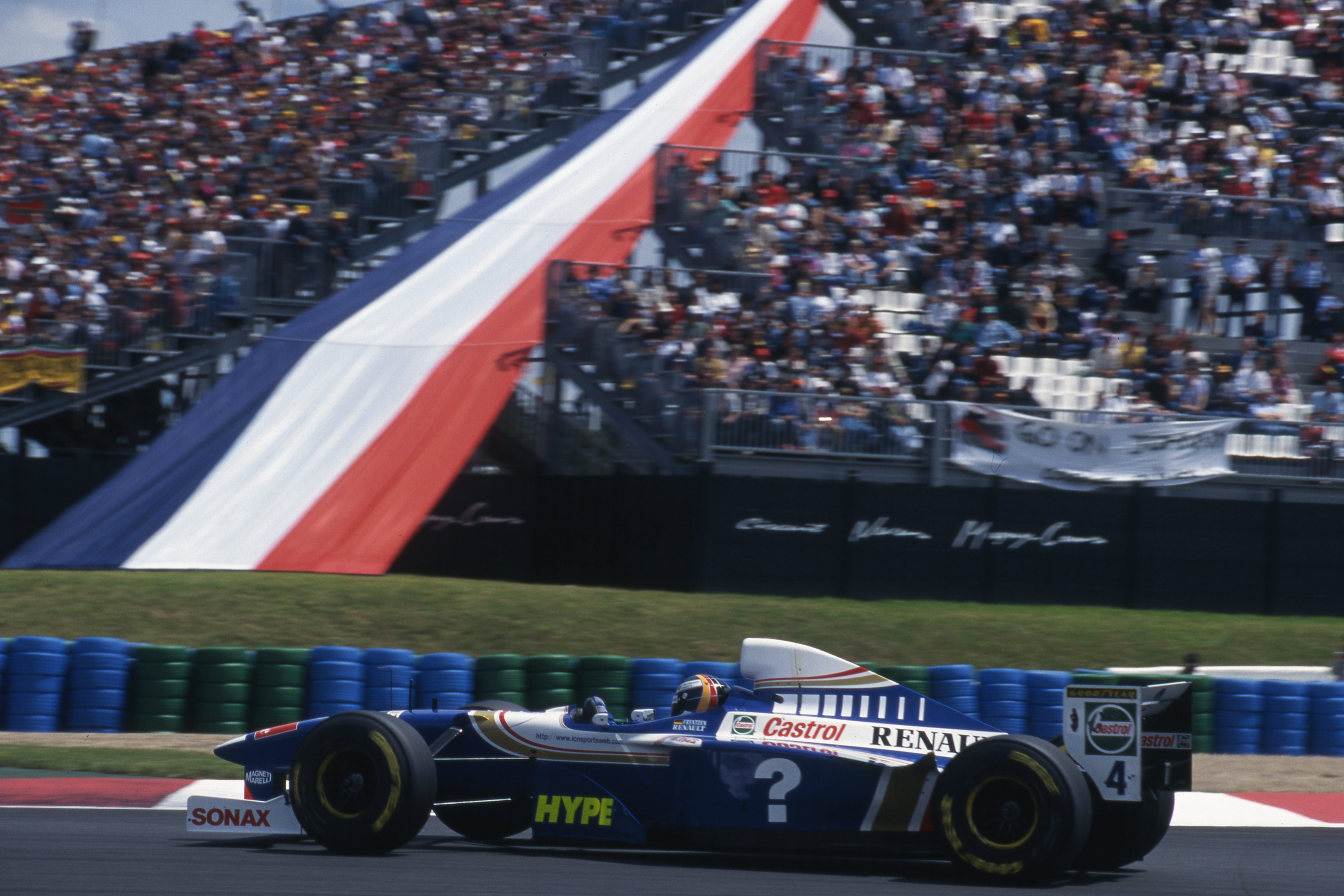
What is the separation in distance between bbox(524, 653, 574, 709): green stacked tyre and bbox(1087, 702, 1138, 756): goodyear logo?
19.3 feet

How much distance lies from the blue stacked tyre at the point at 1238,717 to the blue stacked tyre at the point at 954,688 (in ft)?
6.63

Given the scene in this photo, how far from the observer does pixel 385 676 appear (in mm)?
12086

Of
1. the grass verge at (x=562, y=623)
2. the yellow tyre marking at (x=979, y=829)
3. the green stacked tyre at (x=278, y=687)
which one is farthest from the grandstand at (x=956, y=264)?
the yellow tyre marking at (x=979, y=829)

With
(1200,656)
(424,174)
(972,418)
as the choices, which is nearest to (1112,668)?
(1200,656)

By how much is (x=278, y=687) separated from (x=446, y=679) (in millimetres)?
1299

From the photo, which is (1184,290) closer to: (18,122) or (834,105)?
(834,105)

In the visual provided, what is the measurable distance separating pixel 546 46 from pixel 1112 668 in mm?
16151

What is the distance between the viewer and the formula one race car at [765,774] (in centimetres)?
680

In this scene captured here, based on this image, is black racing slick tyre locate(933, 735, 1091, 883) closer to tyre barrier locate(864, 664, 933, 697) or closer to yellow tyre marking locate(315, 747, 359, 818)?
yellow tyre marking locate(315, 747, 359, 818)

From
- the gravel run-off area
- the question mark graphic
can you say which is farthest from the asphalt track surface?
the gravel run-off area

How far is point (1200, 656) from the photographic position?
48.5ft

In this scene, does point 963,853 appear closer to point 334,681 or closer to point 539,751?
point 539,751

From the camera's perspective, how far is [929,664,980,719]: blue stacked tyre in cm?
1213

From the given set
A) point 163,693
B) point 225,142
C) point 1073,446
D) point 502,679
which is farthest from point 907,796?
point 225,142
